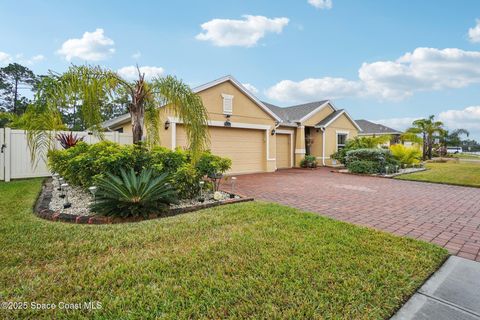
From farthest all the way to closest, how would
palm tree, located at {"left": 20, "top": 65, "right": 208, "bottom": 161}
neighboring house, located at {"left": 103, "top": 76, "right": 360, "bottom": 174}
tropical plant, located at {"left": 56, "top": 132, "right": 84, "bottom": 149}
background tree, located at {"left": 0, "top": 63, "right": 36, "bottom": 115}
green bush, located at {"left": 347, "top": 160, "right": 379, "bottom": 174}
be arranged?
background tree, located at {"left": 0, "top": 63, "right": 36, "bottom": 115}, green bush, located at {"left": 347, "top": 160, "right": 379, "bottom": 174}, neighboring house, located at {"left": 103, "top": 76, "right": 360, "bottom": 174}, tropical plant, located at {"left": 56, "top": 132, "right": 84, "bottom": 149}, palm tree, located at {"left": 20, "top": 65, "right": 208, "bottom": 161}

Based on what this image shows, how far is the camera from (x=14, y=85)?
28516 mm

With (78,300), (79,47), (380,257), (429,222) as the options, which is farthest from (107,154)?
(79,47)

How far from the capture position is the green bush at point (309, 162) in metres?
16.3

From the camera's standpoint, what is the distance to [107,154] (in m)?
5.37

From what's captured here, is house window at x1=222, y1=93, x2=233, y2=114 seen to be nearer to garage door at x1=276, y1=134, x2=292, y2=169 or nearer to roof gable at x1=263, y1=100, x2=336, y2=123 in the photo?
garage door at x1=276, y1=134, x2=292, y2=169

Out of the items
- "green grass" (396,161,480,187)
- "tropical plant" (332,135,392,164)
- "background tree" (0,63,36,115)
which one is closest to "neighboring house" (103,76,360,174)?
"tropical plant" (332,135,392,164)

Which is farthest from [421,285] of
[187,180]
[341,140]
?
[341,140]

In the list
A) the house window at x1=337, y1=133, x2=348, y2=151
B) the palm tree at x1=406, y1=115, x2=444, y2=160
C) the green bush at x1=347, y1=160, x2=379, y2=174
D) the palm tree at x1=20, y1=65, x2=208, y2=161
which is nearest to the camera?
the palm tree at x1=20, y1=65, x2=208, y2=161

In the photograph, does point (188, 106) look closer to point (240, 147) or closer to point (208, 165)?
point (208, 165)

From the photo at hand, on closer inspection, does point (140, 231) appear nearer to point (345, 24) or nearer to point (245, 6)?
point (245, 6)

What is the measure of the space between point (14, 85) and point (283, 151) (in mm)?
33211

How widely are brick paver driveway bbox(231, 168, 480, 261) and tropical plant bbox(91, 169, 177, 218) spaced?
3209 millimetres

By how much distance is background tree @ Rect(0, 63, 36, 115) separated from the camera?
27625 millimetres

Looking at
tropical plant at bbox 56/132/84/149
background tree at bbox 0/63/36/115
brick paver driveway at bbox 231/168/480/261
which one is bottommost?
brick paver driveway at bbox 231/168/480/261
